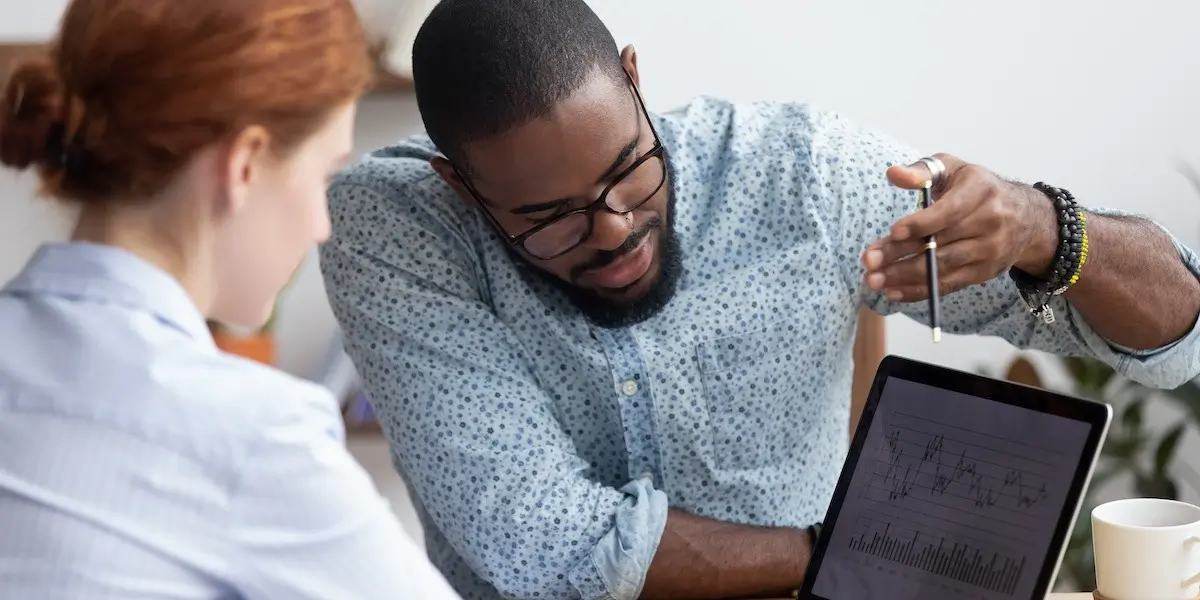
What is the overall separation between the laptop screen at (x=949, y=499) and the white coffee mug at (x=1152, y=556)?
0.49 ft

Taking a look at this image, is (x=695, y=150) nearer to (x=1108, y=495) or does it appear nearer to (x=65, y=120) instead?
(x=65, y=120)

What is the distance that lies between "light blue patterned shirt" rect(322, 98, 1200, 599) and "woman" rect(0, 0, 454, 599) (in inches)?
20.5

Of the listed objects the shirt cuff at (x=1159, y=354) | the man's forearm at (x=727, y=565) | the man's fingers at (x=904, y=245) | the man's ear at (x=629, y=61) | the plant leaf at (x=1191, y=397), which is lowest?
the plant leaf at (x=1191, y=397)

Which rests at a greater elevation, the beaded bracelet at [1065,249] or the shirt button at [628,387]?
the beaded bracelet at [1065,249]

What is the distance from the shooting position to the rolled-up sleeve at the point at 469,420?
4.33ft

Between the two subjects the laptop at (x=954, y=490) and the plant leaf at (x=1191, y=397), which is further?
the plant leaf at (x=1191, y=397)

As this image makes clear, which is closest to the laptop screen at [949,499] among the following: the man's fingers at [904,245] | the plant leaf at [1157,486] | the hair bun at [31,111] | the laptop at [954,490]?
the laptop at [954,490]

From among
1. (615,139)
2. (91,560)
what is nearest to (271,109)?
(91,560)

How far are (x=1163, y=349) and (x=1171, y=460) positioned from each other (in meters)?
0.88

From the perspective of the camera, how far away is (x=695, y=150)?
158 cm

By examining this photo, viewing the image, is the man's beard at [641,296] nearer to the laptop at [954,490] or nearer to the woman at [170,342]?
the laptop at [954,490]

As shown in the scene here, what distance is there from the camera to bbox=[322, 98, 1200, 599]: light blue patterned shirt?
1.41 metres

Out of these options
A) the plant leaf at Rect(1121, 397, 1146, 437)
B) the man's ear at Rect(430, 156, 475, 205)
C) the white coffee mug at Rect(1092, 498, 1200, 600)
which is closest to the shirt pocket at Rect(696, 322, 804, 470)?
the man's ear at Rect(430, 156, 475, 205)

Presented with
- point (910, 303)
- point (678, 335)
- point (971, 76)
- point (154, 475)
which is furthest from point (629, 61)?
point (971, 76)
